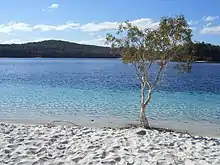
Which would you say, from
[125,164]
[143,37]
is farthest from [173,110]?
[125,164]

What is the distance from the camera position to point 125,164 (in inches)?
314

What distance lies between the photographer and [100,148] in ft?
30.7

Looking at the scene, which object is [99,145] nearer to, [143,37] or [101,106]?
[143,37]

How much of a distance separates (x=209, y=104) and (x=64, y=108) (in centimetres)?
1033

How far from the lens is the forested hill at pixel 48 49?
530ft

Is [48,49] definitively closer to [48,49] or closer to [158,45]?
[48,49]

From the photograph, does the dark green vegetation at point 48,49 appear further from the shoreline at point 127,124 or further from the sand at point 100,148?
the sand at point 100,148

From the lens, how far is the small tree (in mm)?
13203

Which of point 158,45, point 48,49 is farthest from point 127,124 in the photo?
point 48,49

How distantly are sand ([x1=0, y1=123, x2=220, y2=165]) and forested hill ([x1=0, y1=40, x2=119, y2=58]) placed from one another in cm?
14667

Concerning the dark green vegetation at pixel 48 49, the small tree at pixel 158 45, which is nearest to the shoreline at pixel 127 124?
the small tree at pixel 158 45

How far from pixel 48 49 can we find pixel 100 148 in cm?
15954

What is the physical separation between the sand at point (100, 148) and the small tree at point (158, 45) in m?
3.33

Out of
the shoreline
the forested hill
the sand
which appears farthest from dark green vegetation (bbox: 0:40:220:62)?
the sand
